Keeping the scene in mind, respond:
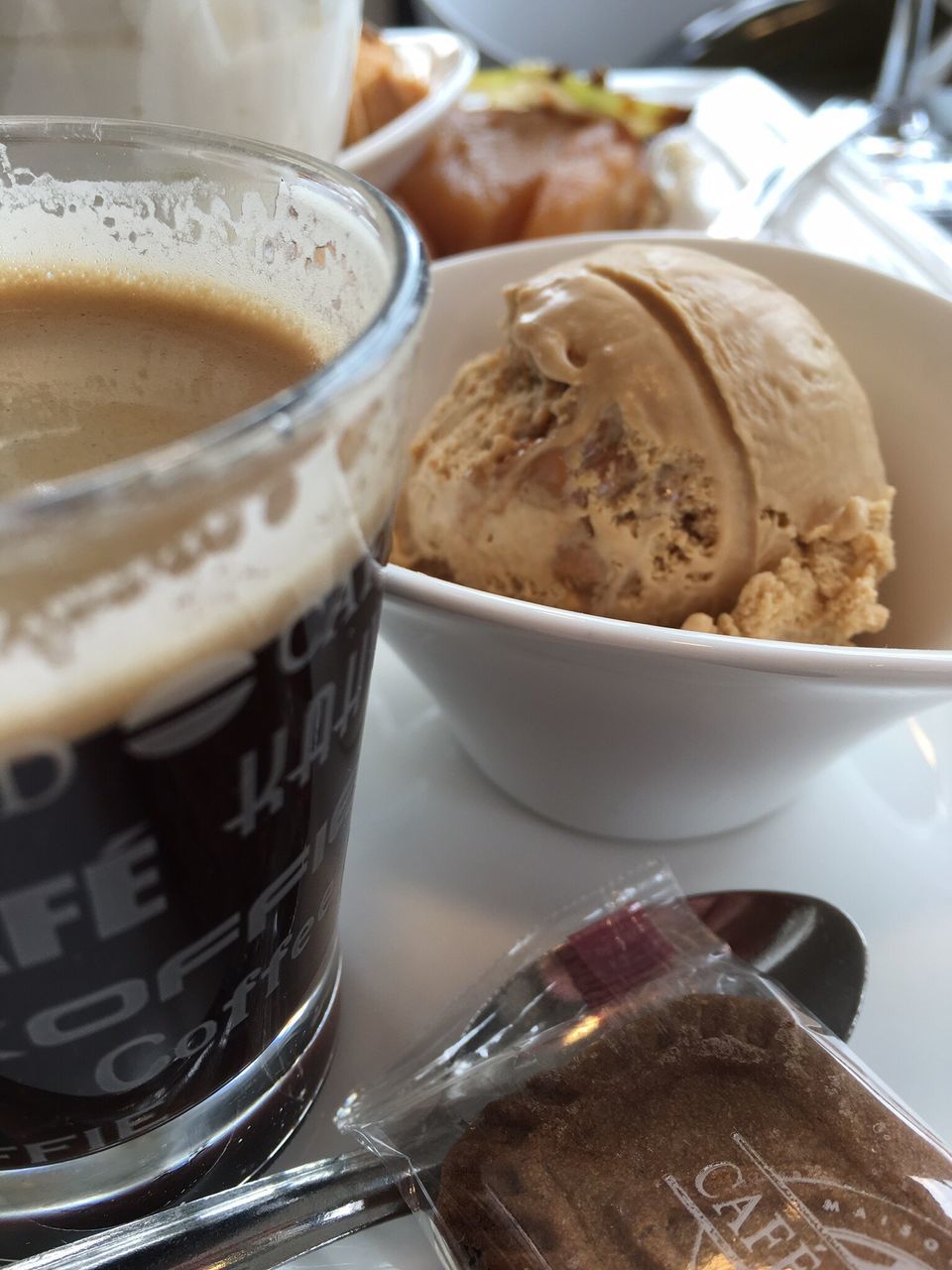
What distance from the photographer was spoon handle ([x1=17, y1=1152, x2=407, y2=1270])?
1.32 ft

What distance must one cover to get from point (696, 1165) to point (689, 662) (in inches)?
7.7

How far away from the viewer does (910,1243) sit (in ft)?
1.28

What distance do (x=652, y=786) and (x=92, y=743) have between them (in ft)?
1.18

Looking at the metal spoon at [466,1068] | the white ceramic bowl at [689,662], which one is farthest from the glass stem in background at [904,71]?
the metal spoon at [466,1068]

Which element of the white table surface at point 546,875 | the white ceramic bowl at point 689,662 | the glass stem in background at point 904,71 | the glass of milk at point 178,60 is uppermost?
the glass of milk at point 178,60

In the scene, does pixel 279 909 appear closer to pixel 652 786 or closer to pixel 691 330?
pixel 652 786

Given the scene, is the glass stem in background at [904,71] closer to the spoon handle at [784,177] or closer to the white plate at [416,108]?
the spoon handle at [784,177]

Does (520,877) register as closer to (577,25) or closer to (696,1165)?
(696,1165)

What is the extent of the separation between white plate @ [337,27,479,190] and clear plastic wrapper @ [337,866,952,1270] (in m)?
0.62

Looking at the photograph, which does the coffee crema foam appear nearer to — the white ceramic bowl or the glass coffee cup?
the glass coffee cup

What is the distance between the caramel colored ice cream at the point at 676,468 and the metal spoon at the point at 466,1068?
0.15 meters

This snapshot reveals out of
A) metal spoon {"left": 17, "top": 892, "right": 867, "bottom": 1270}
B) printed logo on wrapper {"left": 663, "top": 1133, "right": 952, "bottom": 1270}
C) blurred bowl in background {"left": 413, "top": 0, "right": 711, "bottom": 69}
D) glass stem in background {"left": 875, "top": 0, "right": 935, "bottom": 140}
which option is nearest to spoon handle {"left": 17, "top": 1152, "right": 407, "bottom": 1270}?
metal spoon {"left": 17, "top": 892, "right": 867, "bottom": 1270}

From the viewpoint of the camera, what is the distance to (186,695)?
28cm

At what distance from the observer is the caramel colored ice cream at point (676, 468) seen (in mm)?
560
